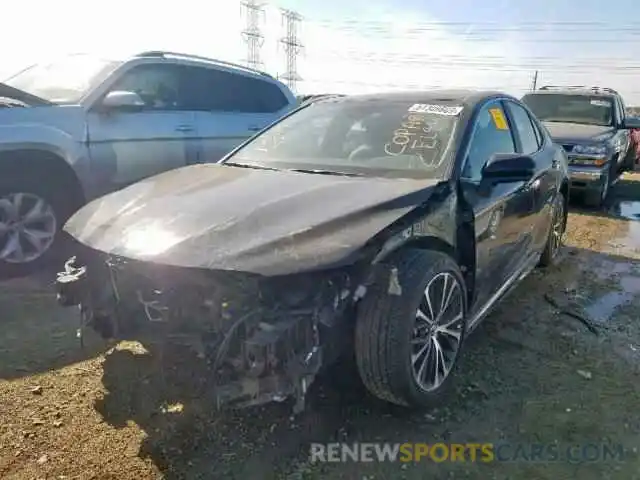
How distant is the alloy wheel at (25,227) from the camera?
14.9ft

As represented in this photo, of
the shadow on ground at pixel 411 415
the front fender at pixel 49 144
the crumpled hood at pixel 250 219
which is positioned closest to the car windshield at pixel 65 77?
the front fender at pixel 49 144

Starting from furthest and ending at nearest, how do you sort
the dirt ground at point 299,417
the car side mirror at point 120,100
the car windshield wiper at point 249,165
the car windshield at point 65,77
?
the car windshield at point 65,77 → the car side mirror at point 120,100 → the car windshield wiper at point 249,165 → the dirt ground at point 299,417

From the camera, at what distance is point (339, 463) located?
99.8 inches

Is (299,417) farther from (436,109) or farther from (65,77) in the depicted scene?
(65,77)

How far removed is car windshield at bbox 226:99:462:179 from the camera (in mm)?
3350

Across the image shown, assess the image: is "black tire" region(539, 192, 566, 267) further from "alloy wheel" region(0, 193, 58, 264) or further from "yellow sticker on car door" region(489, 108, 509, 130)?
"alloy wheel" region(0, 193, 58, 264)

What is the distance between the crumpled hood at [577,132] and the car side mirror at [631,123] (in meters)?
0.25

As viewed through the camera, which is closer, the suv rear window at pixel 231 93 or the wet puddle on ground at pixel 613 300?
the wet puddle on ground at pixel 613 300

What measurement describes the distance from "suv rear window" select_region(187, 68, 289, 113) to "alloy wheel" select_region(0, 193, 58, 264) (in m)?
1.89

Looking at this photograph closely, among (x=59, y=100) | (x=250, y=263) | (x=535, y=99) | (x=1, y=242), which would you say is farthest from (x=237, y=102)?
(x=535, y=99)

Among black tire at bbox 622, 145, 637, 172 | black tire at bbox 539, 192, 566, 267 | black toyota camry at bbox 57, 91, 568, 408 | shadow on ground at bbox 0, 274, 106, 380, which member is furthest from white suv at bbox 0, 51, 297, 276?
black tire at bbox 622, 145, 637, 172

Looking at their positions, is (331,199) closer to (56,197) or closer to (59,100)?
(56,197)

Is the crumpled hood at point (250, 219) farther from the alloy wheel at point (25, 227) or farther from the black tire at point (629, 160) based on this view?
the black tire at point (629, 160)

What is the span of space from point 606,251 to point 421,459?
460cm
